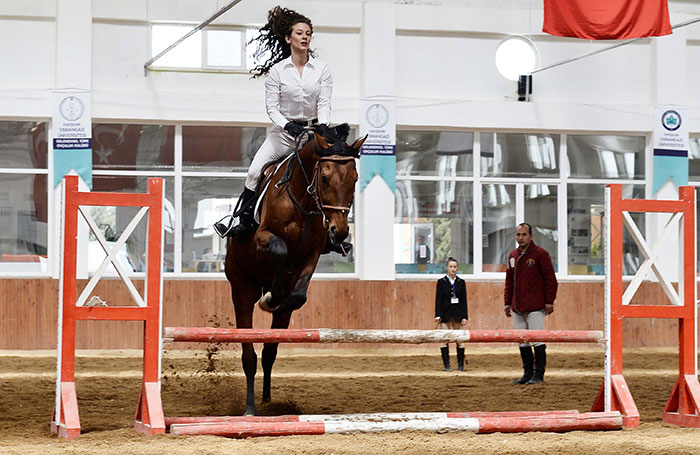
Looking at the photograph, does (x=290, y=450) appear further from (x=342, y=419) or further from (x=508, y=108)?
(x=508, y=108)

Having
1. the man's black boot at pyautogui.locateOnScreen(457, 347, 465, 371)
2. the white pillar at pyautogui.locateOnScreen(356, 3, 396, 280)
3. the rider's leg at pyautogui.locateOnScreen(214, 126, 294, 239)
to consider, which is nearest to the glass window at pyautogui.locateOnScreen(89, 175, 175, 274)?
the white pillar at pyautogui.locateOnScreen(356, 3, 396, 280)

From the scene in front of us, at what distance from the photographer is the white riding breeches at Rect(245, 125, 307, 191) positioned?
8859 mm

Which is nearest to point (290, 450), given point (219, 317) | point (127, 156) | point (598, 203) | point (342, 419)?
point (342, 419)

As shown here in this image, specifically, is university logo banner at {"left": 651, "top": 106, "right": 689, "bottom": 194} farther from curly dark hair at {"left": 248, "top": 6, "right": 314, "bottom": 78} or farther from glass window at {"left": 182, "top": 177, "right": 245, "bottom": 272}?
curly dark hair at {"left": 248, "top": 6, "right": 314, "bottom": 78}

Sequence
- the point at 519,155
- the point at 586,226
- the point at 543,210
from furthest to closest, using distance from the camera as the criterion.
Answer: the point at 586,226 < the point at 543,210 < the point at 519,155

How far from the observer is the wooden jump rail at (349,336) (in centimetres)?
739

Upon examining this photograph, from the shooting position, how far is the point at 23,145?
1694cm

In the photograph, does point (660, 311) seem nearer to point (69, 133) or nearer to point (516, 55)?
point (516, 55)

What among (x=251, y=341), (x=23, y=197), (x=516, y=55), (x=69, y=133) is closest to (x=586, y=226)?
(x=516, y=55)

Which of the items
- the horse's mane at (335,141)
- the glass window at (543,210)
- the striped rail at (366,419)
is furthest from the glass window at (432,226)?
the striped rail at (366,419)

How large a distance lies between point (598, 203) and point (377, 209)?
4.38 metres

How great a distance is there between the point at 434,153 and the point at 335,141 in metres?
10.6

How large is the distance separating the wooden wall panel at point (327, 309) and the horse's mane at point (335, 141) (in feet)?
29.6

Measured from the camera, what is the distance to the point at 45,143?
16.9 meters
